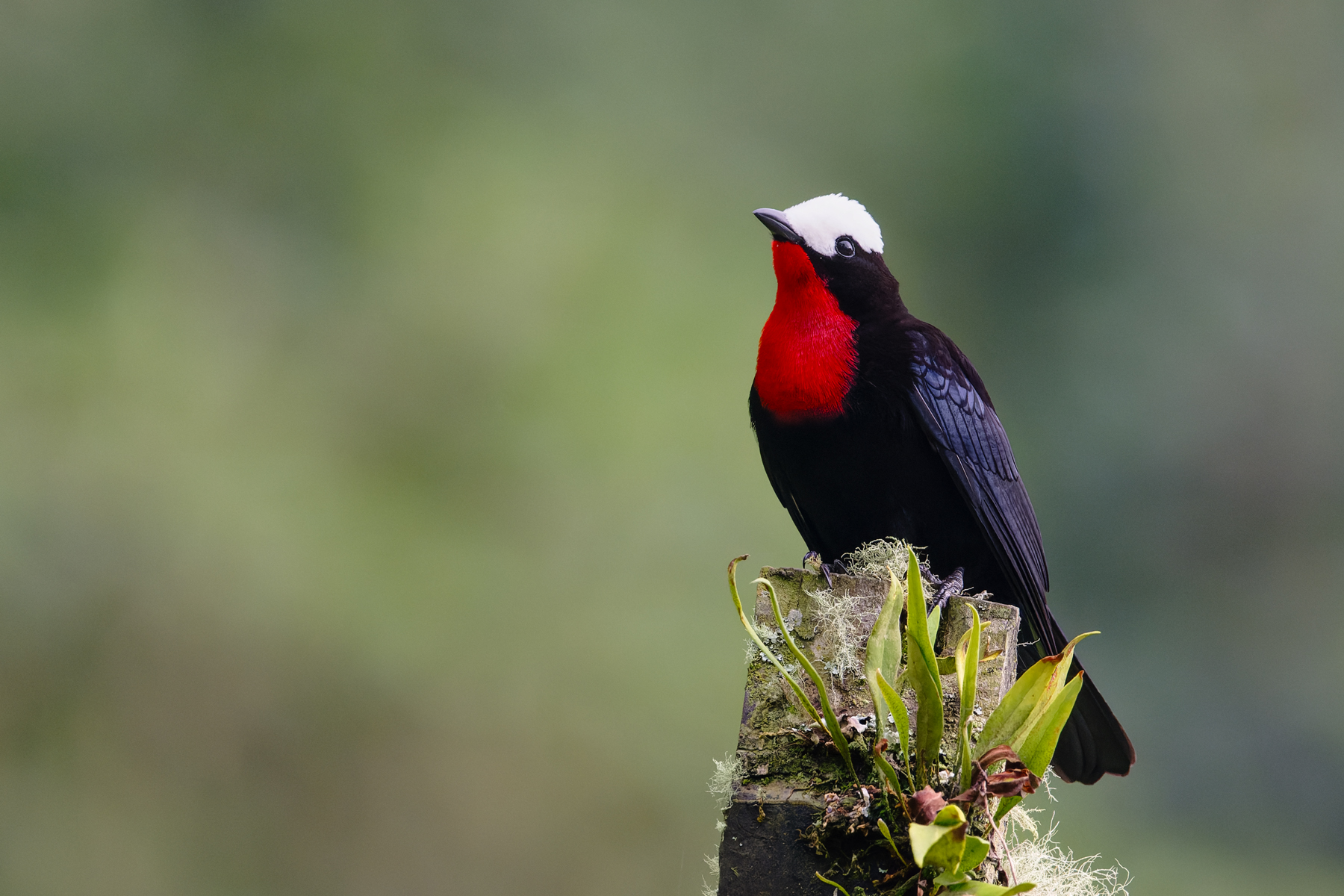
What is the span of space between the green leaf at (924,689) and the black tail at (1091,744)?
1166mm

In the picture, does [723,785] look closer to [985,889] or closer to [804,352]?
[985,889]

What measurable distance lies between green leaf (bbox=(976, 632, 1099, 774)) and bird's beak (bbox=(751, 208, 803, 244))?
1.64 metres

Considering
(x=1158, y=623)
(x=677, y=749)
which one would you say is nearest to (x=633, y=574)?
(x=677, y=749)

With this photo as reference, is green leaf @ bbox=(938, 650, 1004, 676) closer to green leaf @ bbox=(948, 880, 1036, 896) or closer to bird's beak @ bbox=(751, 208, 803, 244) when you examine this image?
green leaf @ bbox=(948, 880, 1036, 896)

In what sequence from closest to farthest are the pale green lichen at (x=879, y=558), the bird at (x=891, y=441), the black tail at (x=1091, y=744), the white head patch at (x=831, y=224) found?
the pale green lichen at (x=879, y=558)
the black tail at (x=1091, y=744)
the bird at (x=891, y=441)
the white head patch at (x=831, y=224)

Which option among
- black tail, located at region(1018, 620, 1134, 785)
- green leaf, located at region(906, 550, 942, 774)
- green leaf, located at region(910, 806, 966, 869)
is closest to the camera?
green leaf, located at region(910, 806, 966, 869)

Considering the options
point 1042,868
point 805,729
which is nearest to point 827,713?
point 805,729

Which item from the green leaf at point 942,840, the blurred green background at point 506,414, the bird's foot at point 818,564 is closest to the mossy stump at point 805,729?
the green leaf at point 942,840

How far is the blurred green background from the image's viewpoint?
717 centimetres

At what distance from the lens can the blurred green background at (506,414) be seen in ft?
23.5

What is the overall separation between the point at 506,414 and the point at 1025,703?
6707mm

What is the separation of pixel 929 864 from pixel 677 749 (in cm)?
586

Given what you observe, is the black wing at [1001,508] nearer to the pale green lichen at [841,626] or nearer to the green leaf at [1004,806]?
the pale green lichen at [841,626]

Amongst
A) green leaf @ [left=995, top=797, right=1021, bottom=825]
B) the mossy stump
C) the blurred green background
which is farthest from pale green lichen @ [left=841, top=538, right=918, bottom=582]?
the blurred green background
